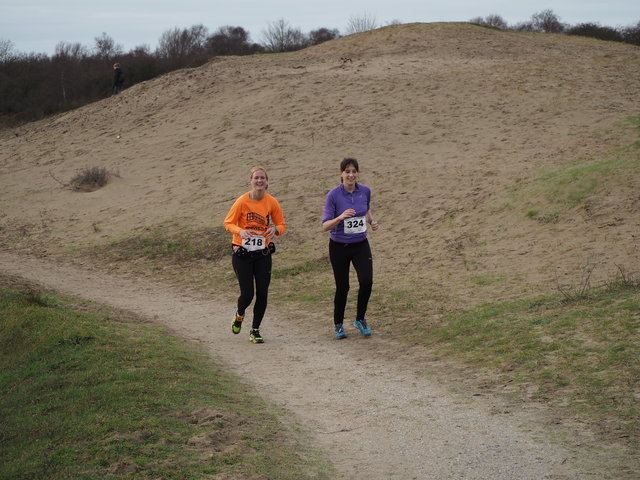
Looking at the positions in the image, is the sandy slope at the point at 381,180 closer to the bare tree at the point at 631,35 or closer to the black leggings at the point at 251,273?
the black leggings at the point at 251,273

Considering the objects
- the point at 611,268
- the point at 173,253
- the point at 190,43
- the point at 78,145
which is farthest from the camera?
the point at 190,43

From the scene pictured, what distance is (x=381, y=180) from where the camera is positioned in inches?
725

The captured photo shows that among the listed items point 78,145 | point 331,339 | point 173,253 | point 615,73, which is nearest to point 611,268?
point 331,339

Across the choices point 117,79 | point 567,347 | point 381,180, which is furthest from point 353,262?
point 117,79

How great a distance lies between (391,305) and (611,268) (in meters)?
3.10

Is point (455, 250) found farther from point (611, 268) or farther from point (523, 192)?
point (611, 268)

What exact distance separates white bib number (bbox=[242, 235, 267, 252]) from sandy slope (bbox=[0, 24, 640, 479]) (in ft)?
4.18

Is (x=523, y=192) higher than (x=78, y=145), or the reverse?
(x=78, y=145)

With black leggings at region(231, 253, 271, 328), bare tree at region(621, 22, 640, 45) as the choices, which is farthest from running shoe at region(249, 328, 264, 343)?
bare tree at region(621, 22, 640, 45)

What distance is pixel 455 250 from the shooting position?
13.3 metres

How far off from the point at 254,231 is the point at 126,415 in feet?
11.2

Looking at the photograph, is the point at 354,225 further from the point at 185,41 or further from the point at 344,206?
the point at 185,41

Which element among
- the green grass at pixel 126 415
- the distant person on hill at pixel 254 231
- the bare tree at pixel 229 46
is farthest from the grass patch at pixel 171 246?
the bare tree at pixel 229 46

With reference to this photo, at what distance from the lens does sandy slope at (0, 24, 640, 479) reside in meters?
6.65
